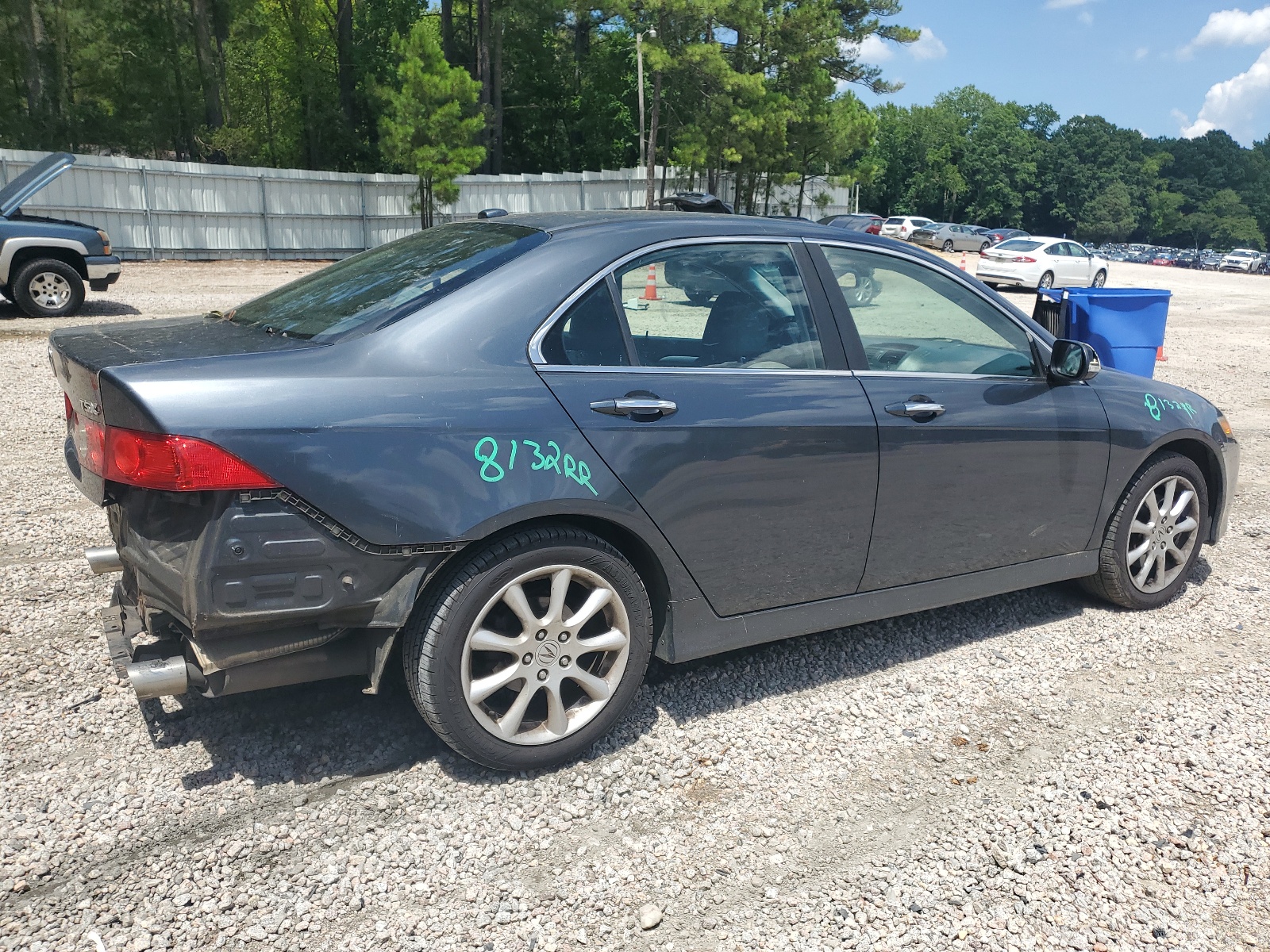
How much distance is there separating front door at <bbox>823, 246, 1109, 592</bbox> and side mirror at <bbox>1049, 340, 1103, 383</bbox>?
72mm

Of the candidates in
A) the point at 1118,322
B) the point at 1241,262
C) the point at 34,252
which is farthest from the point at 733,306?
Answer: the point at 1241,262

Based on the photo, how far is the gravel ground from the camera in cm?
258

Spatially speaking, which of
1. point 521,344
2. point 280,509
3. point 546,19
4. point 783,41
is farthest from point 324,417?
point 546,19

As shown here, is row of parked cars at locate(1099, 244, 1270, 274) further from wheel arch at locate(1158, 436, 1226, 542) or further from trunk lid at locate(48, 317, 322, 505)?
trunk lid at locate(48, 317, 322, 505)

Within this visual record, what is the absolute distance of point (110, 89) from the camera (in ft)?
129

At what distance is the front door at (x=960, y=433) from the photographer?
3691mm

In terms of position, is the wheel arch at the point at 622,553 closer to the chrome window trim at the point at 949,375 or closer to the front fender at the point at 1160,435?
the chrome window trim at the point at 949,375

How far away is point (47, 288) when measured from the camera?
1388 centimetres

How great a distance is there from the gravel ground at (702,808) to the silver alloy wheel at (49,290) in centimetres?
1125

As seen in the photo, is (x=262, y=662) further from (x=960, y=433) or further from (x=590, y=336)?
(x=960, y=433)

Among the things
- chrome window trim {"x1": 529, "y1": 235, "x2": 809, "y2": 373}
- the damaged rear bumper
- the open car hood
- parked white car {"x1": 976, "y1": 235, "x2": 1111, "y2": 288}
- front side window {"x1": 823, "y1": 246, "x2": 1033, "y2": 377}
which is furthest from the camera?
parked white car {"x1": 976, "y1": 235, "x2": 1111, "y2": 288}

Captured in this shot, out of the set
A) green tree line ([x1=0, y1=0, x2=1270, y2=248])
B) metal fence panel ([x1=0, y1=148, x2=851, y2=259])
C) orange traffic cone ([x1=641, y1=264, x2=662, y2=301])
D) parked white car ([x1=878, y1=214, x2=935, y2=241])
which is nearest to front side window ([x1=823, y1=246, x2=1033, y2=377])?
orange traffic cone ([x1=641, y1=264, x2=662, y2=301])

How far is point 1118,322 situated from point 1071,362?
371 centimetres

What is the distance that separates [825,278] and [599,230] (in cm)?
87
